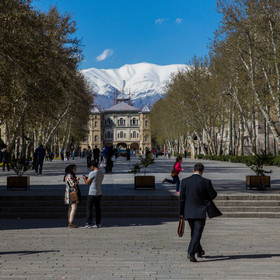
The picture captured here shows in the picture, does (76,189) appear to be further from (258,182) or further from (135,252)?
(258,182)

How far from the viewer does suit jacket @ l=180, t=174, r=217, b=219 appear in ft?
27.1

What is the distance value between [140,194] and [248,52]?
80.3ft

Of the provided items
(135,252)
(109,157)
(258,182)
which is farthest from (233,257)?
(109,157)

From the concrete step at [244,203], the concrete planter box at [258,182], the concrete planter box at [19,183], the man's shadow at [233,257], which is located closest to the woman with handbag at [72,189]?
the man's shadow at [233,257]

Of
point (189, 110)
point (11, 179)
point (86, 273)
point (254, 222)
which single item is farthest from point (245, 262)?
point (189, 110)

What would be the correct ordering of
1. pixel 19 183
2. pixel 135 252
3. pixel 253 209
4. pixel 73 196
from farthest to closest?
pixel 19 183 → pixel 253 209 → pixel 73 196 → pixel 135 252

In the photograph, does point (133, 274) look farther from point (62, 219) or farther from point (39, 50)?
point (39, 50)

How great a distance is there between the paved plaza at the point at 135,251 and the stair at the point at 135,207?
→ 100 centimetres

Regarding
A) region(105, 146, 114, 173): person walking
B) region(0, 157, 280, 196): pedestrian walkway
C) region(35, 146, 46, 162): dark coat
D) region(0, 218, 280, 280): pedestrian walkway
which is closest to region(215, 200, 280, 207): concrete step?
region(0, 157, 280, 196): pedestrian walkway

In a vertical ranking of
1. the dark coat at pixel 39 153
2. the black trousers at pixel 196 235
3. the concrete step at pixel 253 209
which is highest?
the dark coat at pixel 39 153

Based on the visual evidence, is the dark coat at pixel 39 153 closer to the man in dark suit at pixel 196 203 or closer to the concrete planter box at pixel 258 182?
the concrete planter box at pixel 258 182

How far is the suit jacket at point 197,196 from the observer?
27.1 ft

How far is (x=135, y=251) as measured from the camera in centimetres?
937

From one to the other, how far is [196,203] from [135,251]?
176cm
